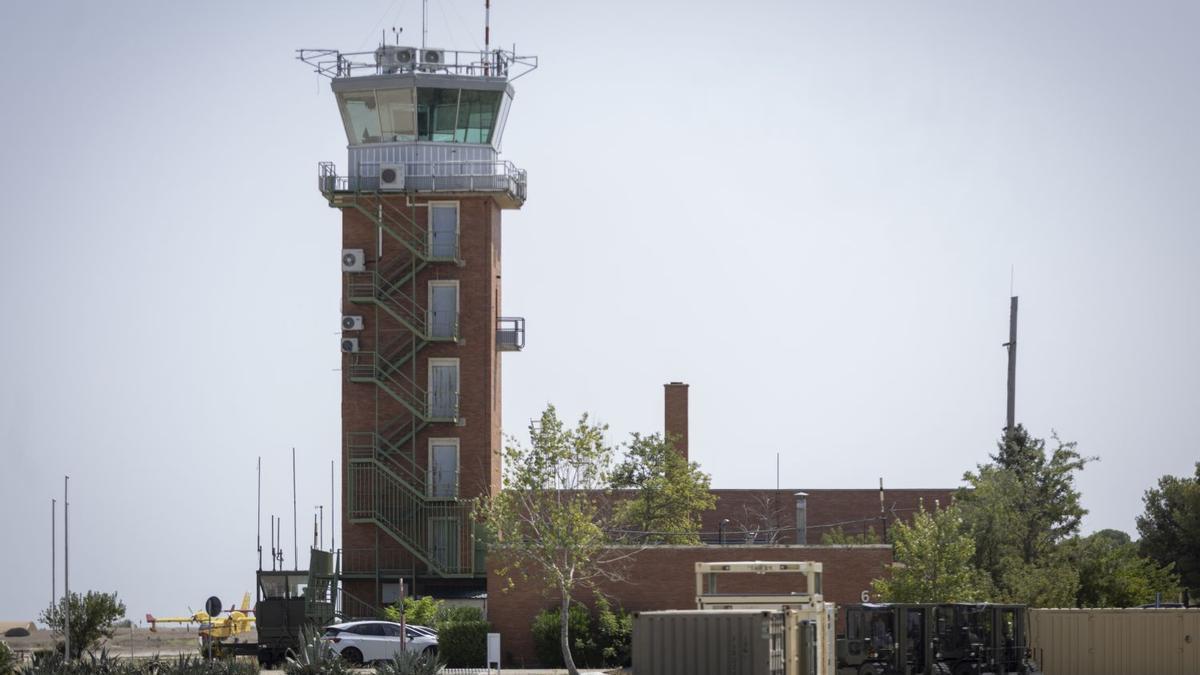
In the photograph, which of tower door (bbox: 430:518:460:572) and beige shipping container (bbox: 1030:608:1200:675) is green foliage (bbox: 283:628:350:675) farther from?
tower door (bbox: 430:518:460:572)

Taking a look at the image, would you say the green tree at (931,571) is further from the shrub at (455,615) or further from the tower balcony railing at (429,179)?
the tower balcony railing at (429,179)

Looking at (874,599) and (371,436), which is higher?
(371,436)

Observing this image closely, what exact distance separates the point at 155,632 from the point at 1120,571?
41609 mm

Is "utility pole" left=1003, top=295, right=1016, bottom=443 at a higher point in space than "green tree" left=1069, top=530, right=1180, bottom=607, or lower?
higher

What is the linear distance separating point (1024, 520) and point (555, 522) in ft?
64.4

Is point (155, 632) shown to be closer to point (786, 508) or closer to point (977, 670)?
point (786, 508)

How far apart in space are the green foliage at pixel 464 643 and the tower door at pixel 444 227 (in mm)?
18254

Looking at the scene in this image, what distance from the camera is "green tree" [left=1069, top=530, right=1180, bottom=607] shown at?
63938 mm

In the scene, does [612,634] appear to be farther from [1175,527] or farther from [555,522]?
[1175,527]

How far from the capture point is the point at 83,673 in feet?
127

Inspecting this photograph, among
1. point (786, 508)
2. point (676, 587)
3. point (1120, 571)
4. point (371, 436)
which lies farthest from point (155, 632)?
point (1120, 571)

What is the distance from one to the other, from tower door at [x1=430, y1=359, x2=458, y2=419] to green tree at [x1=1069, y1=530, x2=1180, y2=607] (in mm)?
22953

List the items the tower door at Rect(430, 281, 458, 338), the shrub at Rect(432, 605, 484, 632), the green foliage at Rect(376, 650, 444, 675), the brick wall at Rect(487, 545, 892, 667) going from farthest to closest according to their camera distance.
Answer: the tower door at Rect(430, 281, 458, 338) → the shrub at Rect(432, 605, 484, 632) → the brick wall at Rect(487, 545, 892, 667) → the green foliage at Rect(376, 650, 444, 675)

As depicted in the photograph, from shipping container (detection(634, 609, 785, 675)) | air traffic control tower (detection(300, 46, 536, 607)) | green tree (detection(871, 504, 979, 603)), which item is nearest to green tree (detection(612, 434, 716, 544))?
air traffic control tower (detection(300, 46, 536, 607))
